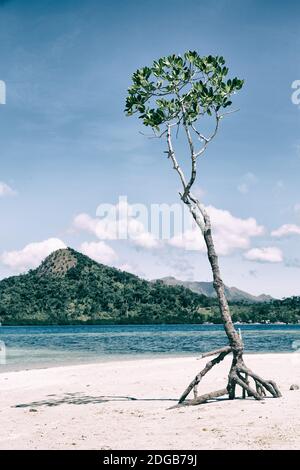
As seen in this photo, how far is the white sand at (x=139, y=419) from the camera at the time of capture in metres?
12.3

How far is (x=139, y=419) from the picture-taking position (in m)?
15.3

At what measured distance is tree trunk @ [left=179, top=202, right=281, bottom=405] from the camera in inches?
664

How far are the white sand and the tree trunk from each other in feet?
1.25

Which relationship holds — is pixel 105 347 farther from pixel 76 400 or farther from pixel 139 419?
pixel 139 419

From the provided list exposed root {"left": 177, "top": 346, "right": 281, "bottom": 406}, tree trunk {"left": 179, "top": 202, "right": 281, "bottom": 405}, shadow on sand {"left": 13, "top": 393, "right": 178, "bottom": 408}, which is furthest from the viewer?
shadow on sand {"left": 13, "top": 393, "right": 178, "bottom": 408}

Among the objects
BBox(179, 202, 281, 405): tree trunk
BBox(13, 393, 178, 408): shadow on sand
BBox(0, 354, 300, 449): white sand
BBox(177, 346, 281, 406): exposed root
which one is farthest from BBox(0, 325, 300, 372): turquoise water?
BBox(179, 202, 281, 405): tree trunk

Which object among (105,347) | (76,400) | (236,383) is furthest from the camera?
(105,347)

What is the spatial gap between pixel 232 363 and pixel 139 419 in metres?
3.51

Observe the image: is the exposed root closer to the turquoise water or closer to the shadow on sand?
the shadow on sand

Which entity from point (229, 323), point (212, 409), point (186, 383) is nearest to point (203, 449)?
point (212, 409)

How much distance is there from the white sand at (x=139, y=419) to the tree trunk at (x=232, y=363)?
38cm

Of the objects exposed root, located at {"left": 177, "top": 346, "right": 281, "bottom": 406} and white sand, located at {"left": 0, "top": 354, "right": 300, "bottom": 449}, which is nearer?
white sand, located at {"left": 0, "top": 354, "right": 300, "bottom": 449}

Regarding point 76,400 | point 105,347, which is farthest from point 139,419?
point 105,347

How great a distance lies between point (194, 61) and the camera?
18.1 meters
